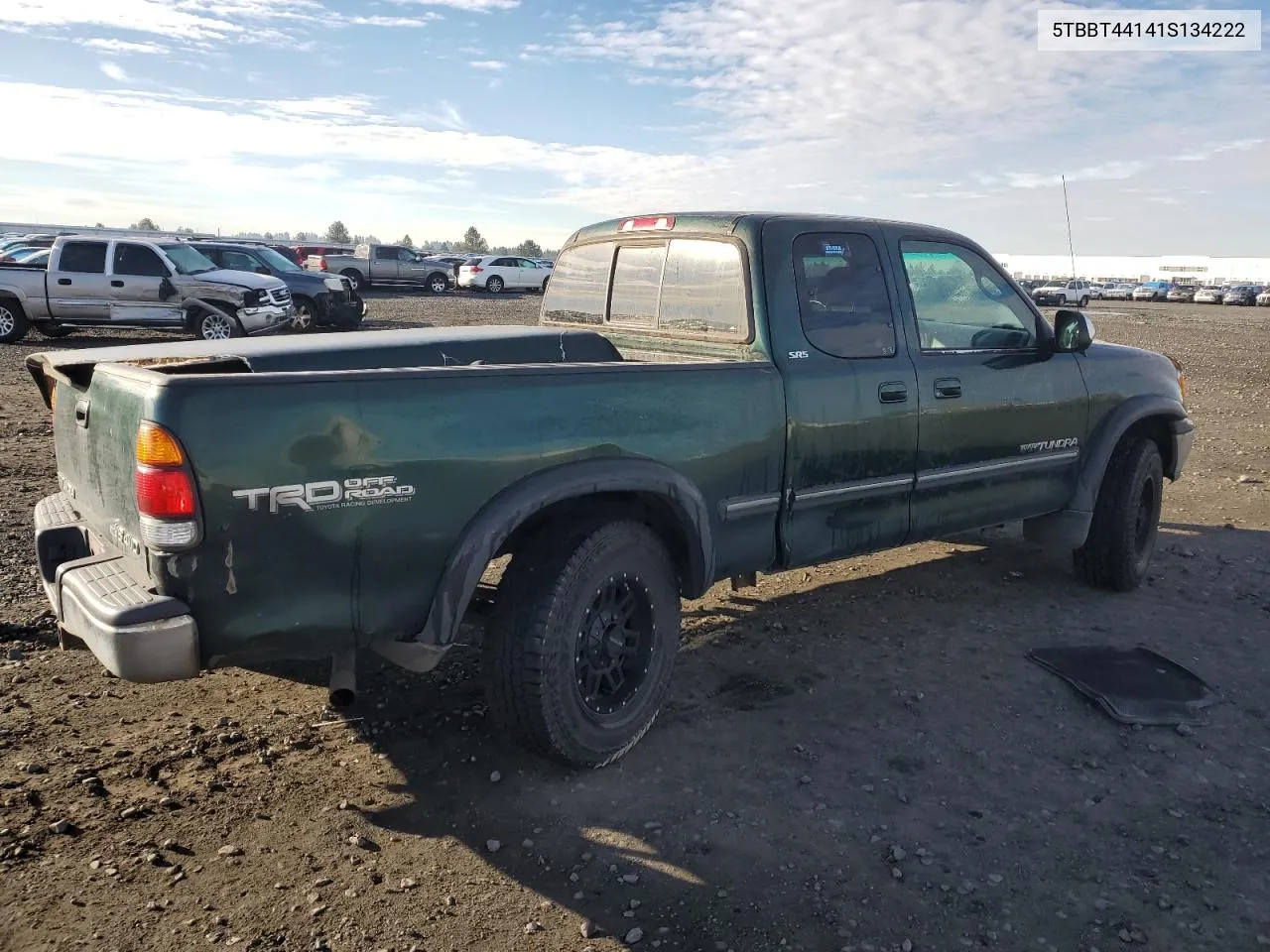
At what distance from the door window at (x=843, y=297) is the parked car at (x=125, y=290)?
1328 cm

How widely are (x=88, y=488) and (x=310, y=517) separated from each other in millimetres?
1005

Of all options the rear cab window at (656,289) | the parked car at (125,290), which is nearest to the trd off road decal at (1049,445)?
the rear cab window at (656,289)

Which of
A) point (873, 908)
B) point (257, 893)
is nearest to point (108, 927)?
point (257, 893)

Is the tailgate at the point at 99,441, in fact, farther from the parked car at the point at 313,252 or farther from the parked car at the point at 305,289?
the parked car at the point at 313,252

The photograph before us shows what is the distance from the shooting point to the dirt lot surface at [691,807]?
113 inches

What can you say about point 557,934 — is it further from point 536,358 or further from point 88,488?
point 536,358

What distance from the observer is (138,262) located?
53.0 ft

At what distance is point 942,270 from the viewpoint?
499 cm

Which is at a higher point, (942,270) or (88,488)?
(942,270)

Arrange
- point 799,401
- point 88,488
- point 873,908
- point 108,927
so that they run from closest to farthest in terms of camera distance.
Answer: point 108,927 → point 873,908 → point 88,488 → point 799,401

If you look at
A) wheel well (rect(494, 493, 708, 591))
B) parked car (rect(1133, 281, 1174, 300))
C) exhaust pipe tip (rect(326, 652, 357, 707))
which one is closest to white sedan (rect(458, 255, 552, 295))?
wheel well (rect(494, 493, 708, 591))

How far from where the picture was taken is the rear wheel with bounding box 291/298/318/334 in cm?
1844

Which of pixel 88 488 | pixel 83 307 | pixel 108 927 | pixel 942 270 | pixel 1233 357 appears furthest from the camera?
pixel 1233 357

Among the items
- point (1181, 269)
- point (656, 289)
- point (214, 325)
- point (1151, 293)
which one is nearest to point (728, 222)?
point (656, 289)
